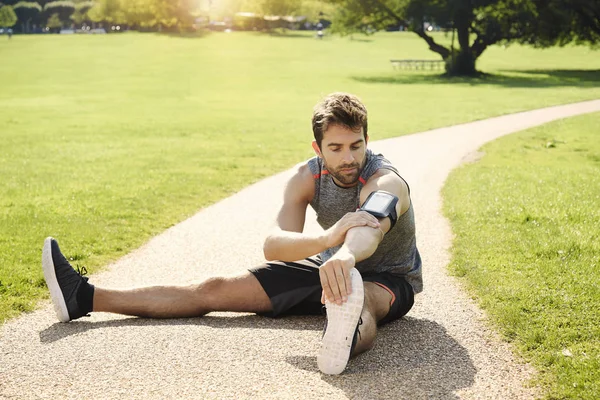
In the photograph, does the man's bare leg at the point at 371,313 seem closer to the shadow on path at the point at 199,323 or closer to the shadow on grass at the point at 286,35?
the shadow on path at the point at 199,323

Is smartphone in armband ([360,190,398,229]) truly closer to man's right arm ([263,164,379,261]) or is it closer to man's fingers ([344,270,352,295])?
man's right arm ([263,164,379,261])

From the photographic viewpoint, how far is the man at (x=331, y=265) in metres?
4.46

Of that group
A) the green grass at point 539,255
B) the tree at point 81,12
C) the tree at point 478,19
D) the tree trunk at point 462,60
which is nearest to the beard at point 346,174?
the green grass at point 539,255

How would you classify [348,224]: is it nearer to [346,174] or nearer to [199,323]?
[346,174]

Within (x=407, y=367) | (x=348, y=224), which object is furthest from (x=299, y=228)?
(x=407, y=367)

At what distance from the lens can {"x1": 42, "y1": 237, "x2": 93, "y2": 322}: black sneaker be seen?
551 cm

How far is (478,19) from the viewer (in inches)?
1726

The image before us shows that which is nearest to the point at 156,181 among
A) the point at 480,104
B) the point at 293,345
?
the point at 293,345

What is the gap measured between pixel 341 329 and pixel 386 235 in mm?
1165

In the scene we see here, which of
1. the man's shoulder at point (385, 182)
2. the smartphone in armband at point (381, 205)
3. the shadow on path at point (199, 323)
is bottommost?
the shadow on path at point (199, 323)

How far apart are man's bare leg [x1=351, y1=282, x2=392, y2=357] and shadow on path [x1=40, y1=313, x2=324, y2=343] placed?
54 cm

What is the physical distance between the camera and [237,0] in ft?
400

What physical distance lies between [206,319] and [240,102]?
2459 centimetres

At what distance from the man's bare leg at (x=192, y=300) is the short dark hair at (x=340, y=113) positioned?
1.34 metres
